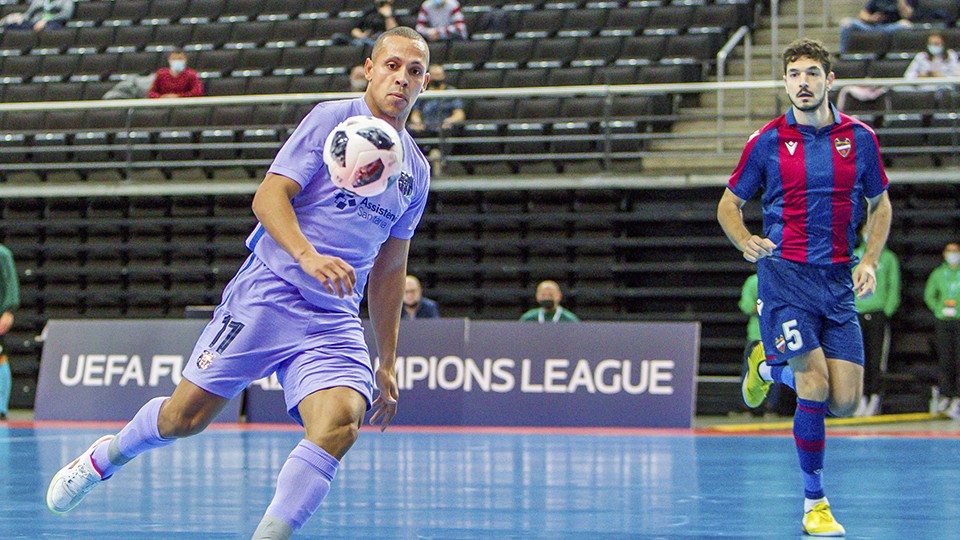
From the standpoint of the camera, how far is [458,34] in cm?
1656

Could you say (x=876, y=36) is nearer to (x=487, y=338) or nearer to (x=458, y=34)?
(x=458, y=34)

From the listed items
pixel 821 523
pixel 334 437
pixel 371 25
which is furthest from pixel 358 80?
pixel 334 437

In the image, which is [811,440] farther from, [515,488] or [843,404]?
[515,488]

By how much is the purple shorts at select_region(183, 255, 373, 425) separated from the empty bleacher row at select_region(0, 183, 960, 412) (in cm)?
1046

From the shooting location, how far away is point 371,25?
1711 cm

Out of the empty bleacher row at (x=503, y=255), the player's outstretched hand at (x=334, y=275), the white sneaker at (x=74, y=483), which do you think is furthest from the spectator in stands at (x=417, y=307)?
the player's outstretched hand at (x=334, y=275)

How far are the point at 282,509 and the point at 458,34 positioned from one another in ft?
43.4

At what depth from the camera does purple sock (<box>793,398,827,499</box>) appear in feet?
19.3

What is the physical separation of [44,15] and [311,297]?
16742 mm

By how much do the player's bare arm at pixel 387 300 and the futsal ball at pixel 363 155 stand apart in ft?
2.16

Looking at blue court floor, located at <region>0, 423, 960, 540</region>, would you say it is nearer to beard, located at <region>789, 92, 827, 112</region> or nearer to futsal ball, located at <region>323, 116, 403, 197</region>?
beard, located at <region>789, 92, 827, 112</region>

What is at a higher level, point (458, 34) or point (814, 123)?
point (458, 34)

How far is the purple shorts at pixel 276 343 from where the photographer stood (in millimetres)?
4199

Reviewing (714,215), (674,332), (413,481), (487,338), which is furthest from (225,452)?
(714,215)
